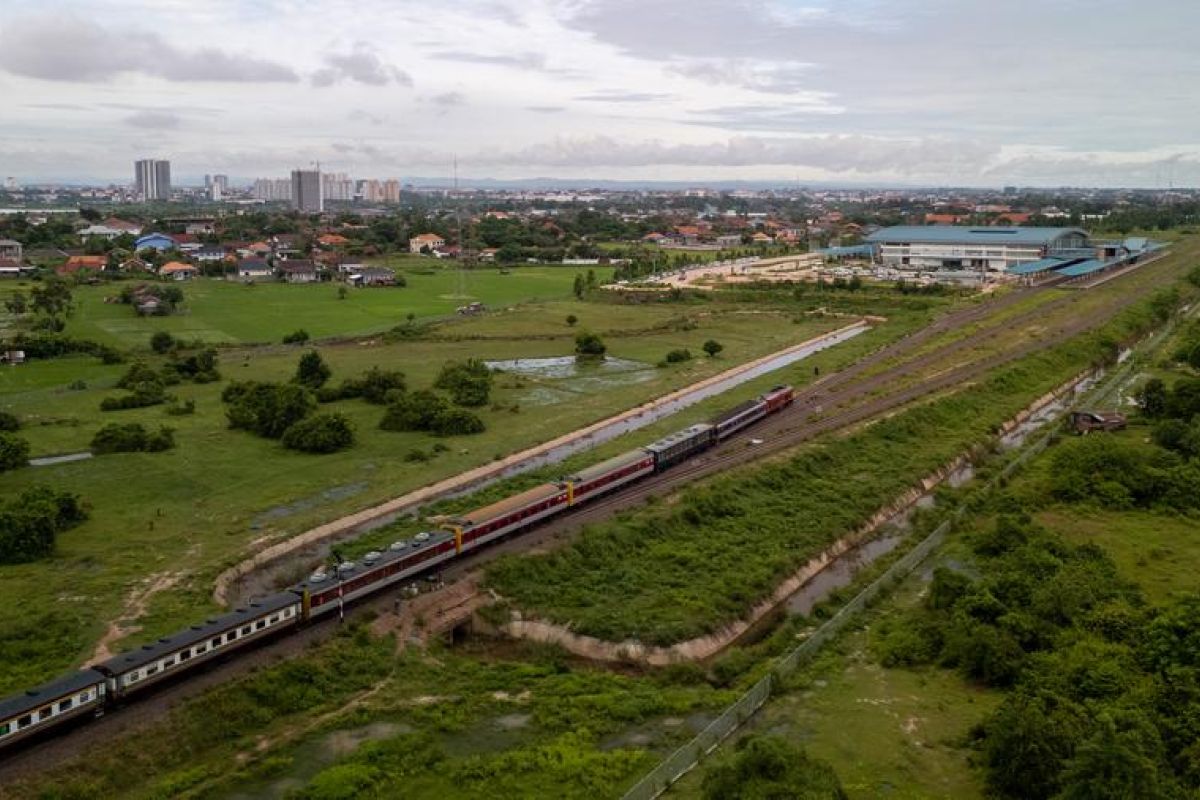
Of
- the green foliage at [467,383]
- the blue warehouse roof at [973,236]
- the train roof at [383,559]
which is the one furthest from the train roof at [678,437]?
the blue warehouse roof at [973,236]

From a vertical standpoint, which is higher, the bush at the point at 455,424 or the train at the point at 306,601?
the bush at the point at 455,424

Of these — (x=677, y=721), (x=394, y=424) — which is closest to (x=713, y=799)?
(x=677, y=721)

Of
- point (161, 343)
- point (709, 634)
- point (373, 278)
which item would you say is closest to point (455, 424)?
point (709, 634)

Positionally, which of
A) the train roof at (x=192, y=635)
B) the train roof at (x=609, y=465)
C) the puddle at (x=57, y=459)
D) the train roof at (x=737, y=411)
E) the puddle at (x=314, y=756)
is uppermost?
the train roof at (x=737, y=411)

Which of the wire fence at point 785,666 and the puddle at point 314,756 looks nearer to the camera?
the wire fence at point 785,666

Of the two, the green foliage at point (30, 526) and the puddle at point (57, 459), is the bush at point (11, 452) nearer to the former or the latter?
the puddle at point (57, 459)

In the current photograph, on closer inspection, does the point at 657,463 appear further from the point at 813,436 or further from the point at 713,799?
the point at 713,799
